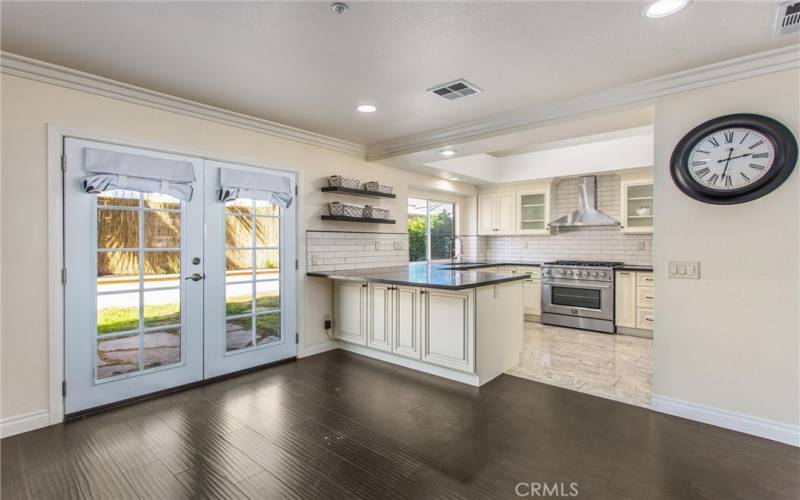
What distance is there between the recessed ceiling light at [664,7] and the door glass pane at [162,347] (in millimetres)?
3929

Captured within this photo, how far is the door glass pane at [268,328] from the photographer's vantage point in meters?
3.79

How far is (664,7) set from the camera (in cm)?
192

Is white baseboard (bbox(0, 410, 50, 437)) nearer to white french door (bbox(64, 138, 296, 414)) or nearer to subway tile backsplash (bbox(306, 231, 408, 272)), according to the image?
white french door (bbox(64, 138, 296, 414))

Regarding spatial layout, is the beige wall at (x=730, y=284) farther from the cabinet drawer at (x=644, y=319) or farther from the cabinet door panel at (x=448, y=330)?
the cabinet drawer at (x=644, y=319)

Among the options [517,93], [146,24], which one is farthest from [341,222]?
[146,24]

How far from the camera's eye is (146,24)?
2070 millimetres

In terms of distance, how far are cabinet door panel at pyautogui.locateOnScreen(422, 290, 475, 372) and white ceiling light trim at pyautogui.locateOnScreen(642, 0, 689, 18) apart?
217cm

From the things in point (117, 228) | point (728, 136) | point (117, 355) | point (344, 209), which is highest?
point (728, 136)

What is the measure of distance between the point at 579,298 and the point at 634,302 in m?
0.67

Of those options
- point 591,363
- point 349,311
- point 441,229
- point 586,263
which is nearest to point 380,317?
point 349,311

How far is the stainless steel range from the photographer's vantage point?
17.0ft

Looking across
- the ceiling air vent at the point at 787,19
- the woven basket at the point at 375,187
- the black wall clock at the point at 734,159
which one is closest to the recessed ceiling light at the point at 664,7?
the ceiling air vent at the point at 787,19

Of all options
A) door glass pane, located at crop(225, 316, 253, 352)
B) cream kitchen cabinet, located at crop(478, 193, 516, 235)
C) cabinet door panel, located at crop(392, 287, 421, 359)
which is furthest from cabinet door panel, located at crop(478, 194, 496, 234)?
door glass pane, located at crop(225, 316, 253, 352)

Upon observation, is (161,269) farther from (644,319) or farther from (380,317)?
(644,319)
